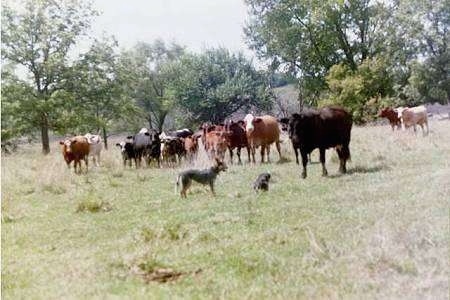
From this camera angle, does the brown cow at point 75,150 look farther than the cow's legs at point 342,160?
Yes

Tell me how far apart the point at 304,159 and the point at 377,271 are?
9.01 metres

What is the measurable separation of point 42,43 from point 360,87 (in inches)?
884

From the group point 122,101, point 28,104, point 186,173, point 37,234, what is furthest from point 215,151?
point 122,101

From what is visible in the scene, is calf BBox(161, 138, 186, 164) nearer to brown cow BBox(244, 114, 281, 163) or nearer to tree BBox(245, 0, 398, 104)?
brown cow BBox(244, 114, 281, 163)

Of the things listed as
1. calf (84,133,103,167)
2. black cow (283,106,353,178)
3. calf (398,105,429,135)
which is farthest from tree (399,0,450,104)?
black cow (283,106,353,178)

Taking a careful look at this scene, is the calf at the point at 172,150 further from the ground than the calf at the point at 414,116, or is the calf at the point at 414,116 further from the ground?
the calf at the point at 414,116

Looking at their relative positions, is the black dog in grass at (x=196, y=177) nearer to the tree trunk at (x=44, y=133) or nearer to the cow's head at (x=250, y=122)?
the cow's head at (x=250, y=122)

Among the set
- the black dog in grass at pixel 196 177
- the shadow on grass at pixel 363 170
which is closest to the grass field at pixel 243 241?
the shadow on grass at pixel 363 170

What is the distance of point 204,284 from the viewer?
609 centimetres

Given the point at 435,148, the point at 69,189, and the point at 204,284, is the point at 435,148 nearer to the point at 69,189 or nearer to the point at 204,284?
the point at 69,189

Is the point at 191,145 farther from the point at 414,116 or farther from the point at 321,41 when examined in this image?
the point at 321,41

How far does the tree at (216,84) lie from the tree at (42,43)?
16926 millimetres

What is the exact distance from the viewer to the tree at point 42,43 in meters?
35.0

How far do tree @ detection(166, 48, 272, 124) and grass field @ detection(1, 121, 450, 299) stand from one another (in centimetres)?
3739
